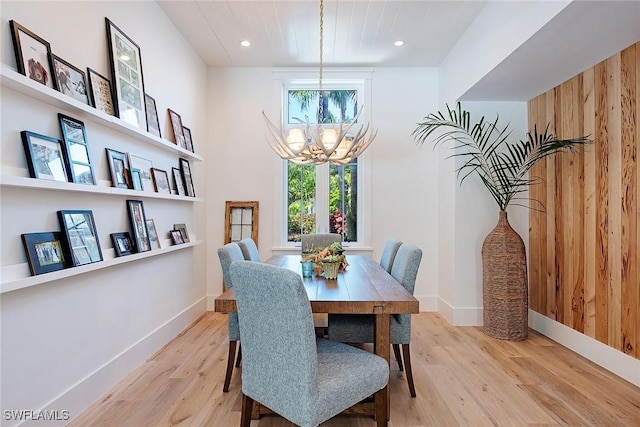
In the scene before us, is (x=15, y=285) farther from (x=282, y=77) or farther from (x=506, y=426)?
(x=282, y=77)

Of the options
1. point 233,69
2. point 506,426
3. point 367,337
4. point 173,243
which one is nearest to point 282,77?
point 233,69

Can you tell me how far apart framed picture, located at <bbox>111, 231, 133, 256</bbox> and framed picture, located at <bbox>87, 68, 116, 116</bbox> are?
0.82 m

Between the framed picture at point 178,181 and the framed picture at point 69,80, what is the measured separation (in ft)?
4.25

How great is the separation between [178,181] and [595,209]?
362 centimetres

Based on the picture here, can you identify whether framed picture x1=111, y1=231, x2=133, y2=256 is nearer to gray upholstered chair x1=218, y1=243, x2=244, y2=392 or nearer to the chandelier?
gray upholstered chair x1=218, y1=243, x2=244, y2=392

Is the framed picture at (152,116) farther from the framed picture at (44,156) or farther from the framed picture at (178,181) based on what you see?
the framed picture at (44,156)

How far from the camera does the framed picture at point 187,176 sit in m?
3.59

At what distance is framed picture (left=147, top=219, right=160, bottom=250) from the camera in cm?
285

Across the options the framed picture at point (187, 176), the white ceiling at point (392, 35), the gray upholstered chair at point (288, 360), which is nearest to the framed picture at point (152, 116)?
the framed picture at point (187, 176)

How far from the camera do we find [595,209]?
9.17ft

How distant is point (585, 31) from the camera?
228cm

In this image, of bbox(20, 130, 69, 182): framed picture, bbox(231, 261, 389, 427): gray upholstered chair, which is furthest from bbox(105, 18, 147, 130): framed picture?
bbox(231, 261, 389, 427): gray upholstered chair

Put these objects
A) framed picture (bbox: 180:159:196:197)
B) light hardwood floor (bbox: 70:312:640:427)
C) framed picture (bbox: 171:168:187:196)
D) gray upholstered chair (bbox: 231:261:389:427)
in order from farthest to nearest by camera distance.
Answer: framed picture (bbox: 180:159:196:197) → framed picture (bbox: 171:168:187:196) → light hardwood floor (bbox: 70:312:640:427) → gray upholstered chair (bbox: 231:261:389:427)

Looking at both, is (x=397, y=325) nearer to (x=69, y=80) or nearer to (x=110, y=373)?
(x=110, y=373)
